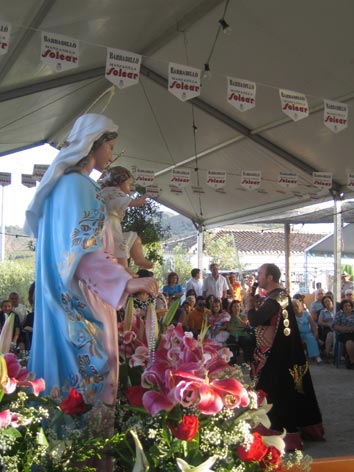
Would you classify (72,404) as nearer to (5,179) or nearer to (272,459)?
(272,459)

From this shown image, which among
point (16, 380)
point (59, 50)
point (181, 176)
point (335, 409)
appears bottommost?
point (335, 409)

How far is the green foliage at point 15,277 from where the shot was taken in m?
20.2

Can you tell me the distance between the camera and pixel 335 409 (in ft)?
23.1

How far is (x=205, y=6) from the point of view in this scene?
7.85 m

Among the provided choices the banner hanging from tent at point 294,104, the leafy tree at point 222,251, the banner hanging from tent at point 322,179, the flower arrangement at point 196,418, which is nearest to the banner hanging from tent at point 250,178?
the banner hanging from tent at point 322,179

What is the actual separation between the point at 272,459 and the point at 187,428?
0.33 m

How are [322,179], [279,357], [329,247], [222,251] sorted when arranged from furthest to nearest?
[222,251], [329,247], [322,179], [279,357]

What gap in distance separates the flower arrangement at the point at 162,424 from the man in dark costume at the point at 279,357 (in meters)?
3.38

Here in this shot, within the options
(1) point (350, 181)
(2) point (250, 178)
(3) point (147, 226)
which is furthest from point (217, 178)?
(1) point (350, 181)

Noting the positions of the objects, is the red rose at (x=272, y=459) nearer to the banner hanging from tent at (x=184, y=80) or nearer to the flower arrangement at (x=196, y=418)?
the flower arrangement at (x=196, y=418)

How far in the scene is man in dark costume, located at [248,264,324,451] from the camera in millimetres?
5176

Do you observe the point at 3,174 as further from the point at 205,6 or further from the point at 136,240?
the point at 136,240

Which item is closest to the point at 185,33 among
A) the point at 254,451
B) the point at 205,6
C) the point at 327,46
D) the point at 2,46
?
the point at 205,6

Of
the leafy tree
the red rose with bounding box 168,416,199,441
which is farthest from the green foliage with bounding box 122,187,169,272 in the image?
the leafy tree
